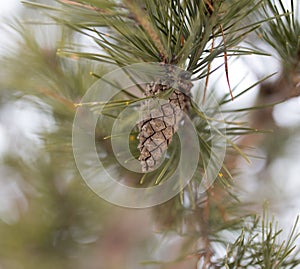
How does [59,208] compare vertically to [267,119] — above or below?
below

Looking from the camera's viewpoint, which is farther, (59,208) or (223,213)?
(59,208)

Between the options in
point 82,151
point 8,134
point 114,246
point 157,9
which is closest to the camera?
point 157,9

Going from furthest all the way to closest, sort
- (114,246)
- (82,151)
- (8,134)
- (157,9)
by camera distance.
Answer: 1. (8,134)
2. (114,246)
3. (82,151)
4. (157,9)

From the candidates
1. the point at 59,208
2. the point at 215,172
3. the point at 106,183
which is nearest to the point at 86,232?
the point at 59,208

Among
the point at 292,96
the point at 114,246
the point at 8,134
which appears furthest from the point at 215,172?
the point at 8,134

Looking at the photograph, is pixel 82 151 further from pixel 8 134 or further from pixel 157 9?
pixel 8 134
